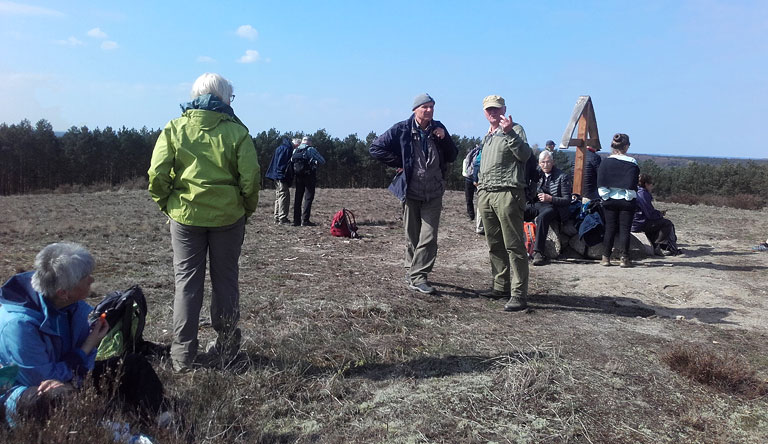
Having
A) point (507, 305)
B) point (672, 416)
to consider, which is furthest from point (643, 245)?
point (672, 416)

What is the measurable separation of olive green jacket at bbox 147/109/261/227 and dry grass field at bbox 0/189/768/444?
3.44ft

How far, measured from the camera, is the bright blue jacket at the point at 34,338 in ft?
9.02

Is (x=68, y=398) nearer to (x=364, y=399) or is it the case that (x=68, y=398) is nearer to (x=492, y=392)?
(x=364, y=399)

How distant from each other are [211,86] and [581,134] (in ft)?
26.3

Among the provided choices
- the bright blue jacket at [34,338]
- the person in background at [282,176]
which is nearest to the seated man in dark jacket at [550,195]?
the person in background at [282,176]

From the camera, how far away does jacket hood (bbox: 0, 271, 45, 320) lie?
2809mm

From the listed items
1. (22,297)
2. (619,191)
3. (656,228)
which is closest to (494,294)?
(619,191)

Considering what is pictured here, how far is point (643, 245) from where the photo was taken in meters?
9.12

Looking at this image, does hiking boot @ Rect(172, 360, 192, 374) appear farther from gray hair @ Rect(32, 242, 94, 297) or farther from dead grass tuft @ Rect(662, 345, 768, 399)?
dead grass tuft @ Rect(662, 345, 768, 399)

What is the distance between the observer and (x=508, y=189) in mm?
5512

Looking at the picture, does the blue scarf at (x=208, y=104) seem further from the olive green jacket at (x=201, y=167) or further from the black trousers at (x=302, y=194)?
the black trousers at (x=302, y=194)

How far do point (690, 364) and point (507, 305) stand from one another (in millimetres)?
1825

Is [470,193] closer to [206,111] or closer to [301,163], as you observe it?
[301,163]

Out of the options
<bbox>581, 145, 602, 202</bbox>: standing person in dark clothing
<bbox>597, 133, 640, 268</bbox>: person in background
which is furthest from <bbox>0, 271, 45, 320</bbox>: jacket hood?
<bbox>581, 145, 602, 202</bbox>: standing person in dark clothing
